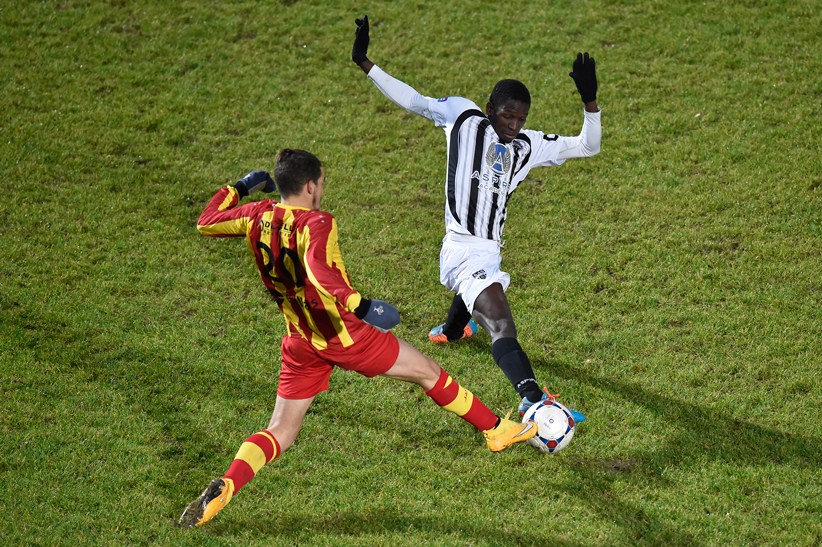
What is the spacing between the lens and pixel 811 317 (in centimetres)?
673

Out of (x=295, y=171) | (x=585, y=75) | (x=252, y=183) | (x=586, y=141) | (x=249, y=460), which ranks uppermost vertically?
(x=585, y=75)

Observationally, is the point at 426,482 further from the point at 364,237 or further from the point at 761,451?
the point at 364,237

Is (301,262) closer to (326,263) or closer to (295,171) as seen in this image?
(326,263)

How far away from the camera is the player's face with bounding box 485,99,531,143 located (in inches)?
223

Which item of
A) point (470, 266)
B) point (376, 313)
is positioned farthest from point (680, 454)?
point (376, 313)

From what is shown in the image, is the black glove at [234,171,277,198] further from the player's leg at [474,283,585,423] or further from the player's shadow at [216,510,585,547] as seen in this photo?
the player's shadow at [216,510,585,547]

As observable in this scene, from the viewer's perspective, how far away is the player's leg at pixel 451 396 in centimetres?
509

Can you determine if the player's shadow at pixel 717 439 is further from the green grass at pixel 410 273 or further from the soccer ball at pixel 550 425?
the soccer ball at pixel 550 425

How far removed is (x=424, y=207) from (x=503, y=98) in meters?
3.02

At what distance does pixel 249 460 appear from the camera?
190 inches

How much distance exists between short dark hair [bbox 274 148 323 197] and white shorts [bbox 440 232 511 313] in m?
1.64

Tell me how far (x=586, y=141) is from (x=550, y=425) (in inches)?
89.5

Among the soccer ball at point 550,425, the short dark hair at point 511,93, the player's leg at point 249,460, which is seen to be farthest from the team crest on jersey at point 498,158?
the player's leg at point 249,460

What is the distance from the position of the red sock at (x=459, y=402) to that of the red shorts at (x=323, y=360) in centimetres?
46
